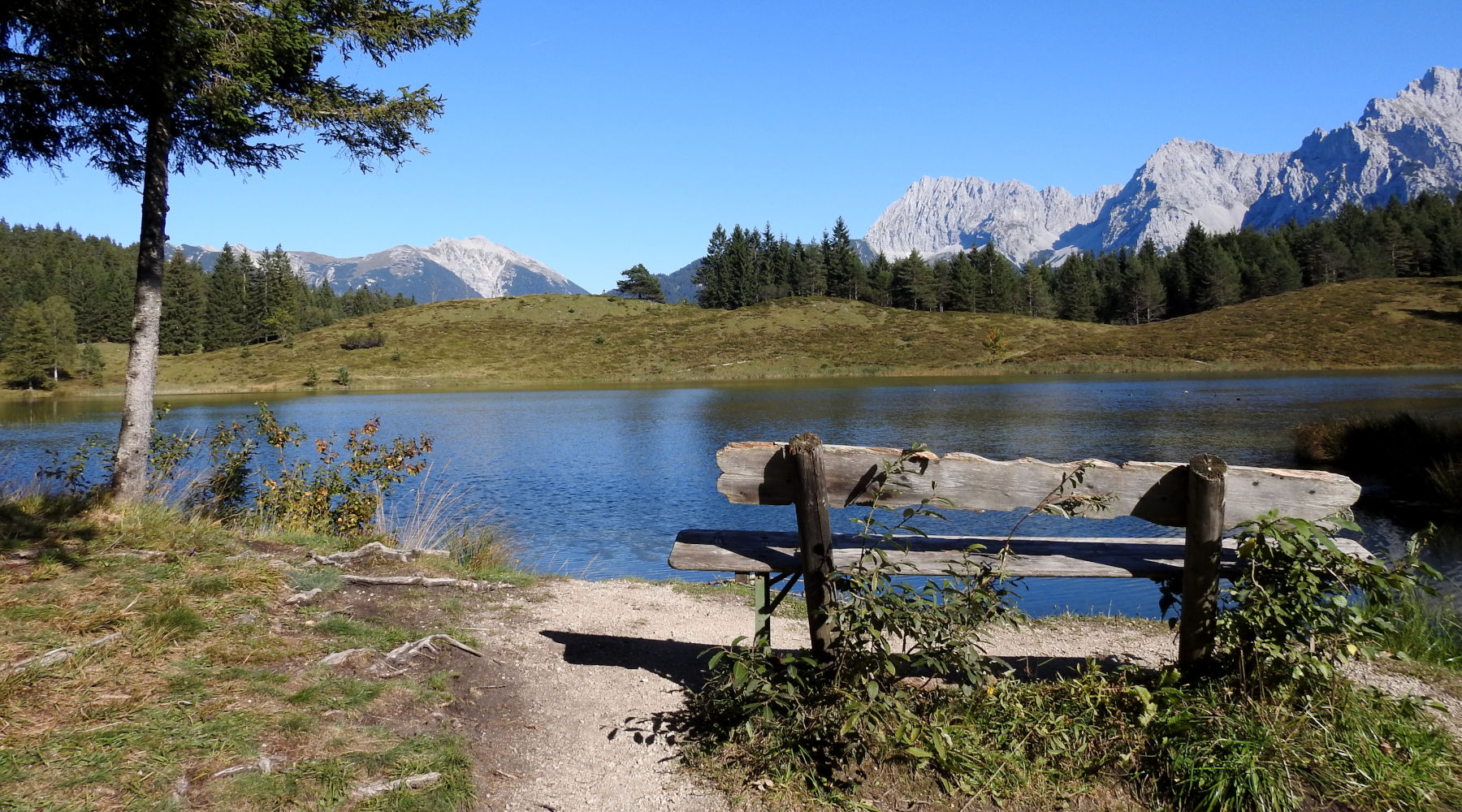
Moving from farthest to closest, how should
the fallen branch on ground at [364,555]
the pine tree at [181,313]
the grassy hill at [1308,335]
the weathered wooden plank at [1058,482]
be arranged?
the pine tree at [181,313] < the grassy hill at [1308,335] < the fallen branch on ground at [364,555] < the weathered wooden plank at [1058,482]

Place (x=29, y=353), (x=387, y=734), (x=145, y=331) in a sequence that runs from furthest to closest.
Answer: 1. (x=29, y=353)
2. (x=145, y=331)
3. (x=387, y=734)

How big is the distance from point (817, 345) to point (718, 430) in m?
55.8

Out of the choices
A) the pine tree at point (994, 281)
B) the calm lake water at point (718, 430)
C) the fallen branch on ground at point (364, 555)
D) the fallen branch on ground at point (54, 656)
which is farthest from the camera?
the pine tree at point (994, 281)

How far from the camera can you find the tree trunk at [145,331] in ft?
29.6

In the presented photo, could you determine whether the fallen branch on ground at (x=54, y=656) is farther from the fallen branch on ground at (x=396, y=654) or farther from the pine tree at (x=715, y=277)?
the pine tree at (x=715, y=277)

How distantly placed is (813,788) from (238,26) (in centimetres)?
956

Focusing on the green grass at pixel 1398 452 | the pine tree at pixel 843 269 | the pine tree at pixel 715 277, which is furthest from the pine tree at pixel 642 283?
the green grass at pixel 1398 452

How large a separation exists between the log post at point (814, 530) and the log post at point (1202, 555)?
183 centimetres

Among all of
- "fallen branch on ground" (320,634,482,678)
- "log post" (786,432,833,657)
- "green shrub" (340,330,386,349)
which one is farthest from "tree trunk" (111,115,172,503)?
"green shrub" (340,330,386,349)

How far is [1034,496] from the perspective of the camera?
414cm

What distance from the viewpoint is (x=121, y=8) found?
8.09 m

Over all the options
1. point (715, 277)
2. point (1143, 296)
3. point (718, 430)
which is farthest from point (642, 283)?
point (718, 430)

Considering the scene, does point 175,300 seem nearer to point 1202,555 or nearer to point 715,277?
point 715,277

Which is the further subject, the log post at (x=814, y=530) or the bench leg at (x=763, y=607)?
the bench leg at (x=763, y=607)
